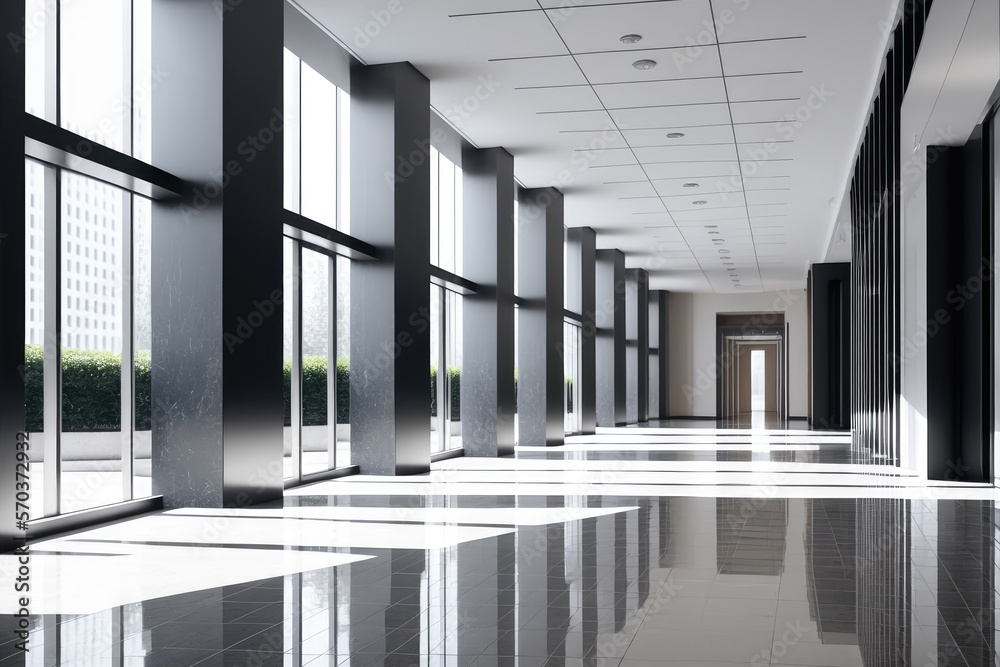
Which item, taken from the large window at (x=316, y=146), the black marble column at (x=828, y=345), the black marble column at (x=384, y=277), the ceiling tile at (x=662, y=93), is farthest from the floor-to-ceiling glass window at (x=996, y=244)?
the black marble column at (x=828, y=345)

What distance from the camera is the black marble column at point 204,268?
291 inches

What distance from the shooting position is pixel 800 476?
10.7m

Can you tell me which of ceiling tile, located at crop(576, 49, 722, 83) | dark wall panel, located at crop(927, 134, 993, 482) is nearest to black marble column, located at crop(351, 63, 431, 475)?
ceiling tile, located at crop(576, 49, 722, 83)

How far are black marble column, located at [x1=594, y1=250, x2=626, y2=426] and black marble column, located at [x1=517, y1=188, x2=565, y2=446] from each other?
20.2 ft

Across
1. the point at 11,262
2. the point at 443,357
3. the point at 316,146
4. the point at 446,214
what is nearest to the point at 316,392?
the point at 316,146

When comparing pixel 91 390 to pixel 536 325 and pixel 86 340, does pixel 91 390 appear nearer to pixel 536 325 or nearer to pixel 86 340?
pixel 86 340

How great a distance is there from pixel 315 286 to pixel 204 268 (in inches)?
118

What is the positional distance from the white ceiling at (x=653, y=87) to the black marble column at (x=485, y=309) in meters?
0.53

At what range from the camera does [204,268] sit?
24.3 ft

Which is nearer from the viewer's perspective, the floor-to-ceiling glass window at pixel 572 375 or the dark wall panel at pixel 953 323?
the dark wall panel at pixel 953 323

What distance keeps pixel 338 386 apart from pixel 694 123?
5.55 meters

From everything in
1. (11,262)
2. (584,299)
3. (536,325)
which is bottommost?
(11,262)

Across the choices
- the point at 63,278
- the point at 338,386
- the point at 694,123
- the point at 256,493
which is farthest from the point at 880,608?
the point at 694,123

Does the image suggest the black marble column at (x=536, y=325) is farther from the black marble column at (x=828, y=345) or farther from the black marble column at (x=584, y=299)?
the black marble column at (x=828, y=345)
